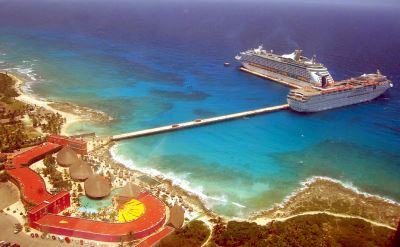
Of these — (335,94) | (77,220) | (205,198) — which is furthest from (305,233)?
(335,94)

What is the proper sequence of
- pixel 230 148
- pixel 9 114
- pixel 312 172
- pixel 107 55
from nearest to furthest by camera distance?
1. pixel 312 172
2. pixel 230 148
3. pixel 9 114
4. pixel 107 55

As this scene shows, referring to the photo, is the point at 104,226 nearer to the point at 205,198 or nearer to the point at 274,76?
the point at 205,198

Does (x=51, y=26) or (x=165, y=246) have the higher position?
(x=51, y=26)

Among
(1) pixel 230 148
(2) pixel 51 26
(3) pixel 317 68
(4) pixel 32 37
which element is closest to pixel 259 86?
(3) pixel 317 68

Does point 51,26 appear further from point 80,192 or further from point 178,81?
point 80,192

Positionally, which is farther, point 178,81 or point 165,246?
point 178,81

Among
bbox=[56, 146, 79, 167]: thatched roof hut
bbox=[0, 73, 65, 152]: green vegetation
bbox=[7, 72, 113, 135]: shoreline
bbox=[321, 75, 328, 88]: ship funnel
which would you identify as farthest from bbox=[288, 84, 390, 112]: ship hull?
Answer: bbox=[0, 73, 65, 152]: green vegetation

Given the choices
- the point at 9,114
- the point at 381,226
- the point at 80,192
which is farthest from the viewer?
the point at 9,114
